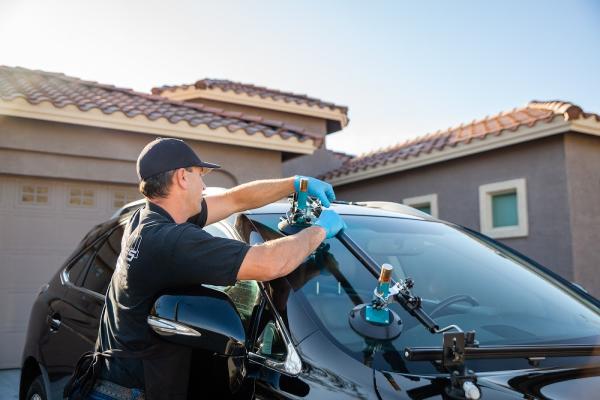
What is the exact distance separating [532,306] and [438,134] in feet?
30.8

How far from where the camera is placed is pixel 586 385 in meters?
1.69

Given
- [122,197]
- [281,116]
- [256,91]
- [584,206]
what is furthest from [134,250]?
[256,91]

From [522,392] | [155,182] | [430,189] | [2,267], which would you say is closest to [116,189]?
[2,267]

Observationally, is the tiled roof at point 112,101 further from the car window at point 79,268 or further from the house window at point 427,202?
the car window at point 79,268

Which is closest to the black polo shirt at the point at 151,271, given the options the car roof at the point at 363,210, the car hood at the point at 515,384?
the car roof at the point at 363,210

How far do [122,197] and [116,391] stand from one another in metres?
6.25

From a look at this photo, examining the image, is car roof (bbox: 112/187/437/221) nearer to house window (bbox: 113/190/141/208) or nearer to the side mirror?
the side mirror

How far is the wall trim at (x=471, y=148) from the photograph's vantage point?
838 centimetres

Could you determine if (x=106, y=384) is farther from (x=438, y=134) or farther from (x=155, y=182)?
(x=438, y=134)

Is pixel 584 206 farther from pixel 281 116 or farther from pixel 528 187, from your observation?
pixel 281 116

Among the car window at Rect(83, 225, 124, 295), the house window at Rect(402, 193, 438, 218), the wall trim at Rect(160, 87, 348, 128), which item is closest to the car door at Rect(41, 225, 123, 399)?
the car window at Rect(83, 225, 124, 295)

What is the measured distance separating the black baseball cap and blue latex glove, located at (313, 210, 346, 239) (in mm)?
550

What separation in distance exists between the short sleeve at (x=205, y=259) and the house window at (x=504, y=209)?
7.63 meters

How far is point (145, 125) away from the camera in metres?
7.91
